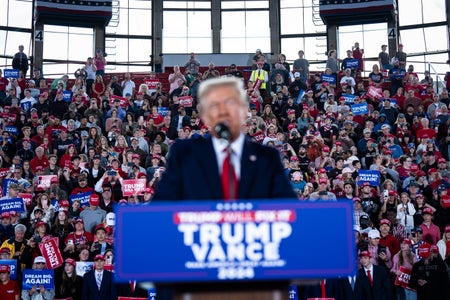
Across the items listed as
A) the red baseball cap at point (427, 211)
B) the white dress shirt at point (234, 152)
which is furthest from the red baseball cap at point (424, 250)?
the white dress shirt at point (234, 152)

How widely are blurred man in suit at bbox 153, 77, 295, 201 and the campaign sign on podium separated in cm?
33

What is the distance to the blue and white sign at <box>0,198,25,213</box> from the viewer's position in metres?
13.9

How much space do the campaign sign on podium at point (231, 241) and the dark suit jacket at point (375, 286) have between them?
32.2ft

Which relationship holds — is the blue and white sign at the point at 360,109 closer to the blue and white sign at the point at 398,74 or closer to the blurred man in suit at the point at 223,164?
the blue and white sign at the point at 398,74

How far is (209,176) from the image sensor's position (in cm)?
319

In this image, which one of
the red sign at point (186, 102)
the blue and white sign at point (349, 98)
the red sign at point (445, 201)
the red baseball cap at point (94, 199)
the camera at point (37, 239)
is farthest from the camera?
the blue and white sign at point (349, 98)

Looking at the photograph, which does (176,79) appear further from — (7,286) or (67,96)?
(7,286)

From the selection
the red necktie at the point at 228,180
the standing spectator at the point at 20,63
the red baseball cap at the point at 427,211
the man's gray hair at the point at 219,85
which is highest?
the standing spectator at the point at 20,63

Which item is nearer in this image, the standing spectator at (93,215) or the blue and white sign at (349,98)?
the standing spectator at (93,215)

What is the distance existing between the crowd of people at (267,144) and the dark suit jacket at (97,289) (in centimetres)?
2

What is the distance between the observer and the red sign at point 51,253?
12.6 metres

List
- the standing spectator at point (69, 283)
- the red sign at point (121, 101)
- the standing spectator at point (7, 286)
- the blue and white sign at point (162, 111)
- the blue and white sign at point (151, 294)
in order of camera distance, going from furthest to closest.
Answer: the red sign at point (121, 101), the blue and white sign at point (162, 111), the standing spectator at point (69, 283), the standing spectator at point (7, 286), the blue and white sign at point (151, 294)

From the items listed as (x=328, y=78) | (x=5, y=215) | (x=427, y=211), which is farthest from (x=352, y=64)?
(x=5, y=215)

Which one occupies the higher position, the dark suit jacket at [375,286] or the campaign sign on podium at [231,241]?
the campaign sign on podium at [231,241]
